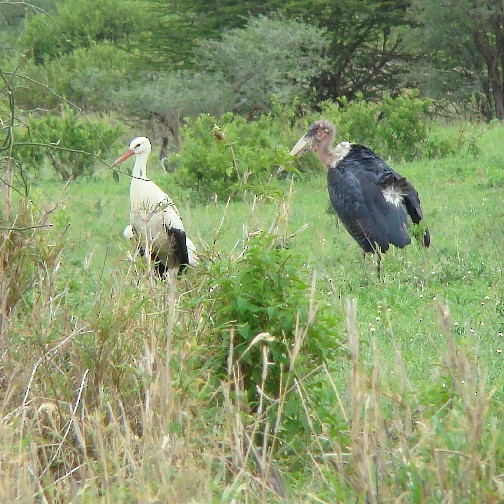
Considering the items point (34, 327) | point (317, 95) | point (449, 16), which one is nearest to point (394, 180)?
point (34, 327)

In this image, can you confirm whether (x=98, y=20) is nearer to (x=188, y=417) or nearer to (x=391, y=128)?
(x=391, y=128)

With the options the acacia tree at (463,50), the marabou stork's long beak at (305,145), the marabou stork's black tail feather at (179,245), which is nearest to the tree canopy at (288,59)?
the acacia tree at (463,50)

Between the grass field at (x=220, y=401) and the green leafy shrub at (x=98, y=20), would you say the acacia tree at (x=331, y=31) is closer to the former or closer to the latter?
the green leafy shrub at (x=98, y=20)

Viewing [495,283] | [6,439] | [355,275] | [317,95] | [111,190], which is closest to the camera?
[6,439]

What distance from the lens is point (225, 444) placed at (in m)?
3.51

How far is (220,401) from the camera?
4094mm

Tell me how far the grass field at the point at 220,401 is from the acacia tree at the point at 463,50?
1441 centimetres

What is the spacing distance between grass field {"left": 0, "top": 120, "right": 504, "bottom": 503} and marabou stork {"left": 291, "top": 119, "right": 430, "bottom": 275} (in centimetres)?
115

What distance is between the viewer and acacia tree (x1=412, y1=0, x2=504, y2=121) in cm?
2022

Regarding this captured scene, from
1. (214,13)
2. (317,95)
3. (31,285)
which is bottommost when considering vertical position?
(317,95)

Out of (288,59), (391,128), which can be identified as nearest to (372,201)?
(391,128)

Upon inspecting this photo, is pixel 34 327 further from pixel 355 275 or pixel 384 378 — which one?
pixel 355 275

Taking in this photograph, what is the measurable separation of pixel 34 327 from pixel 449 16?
17531mm

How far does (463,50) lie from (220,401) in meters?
18.6
